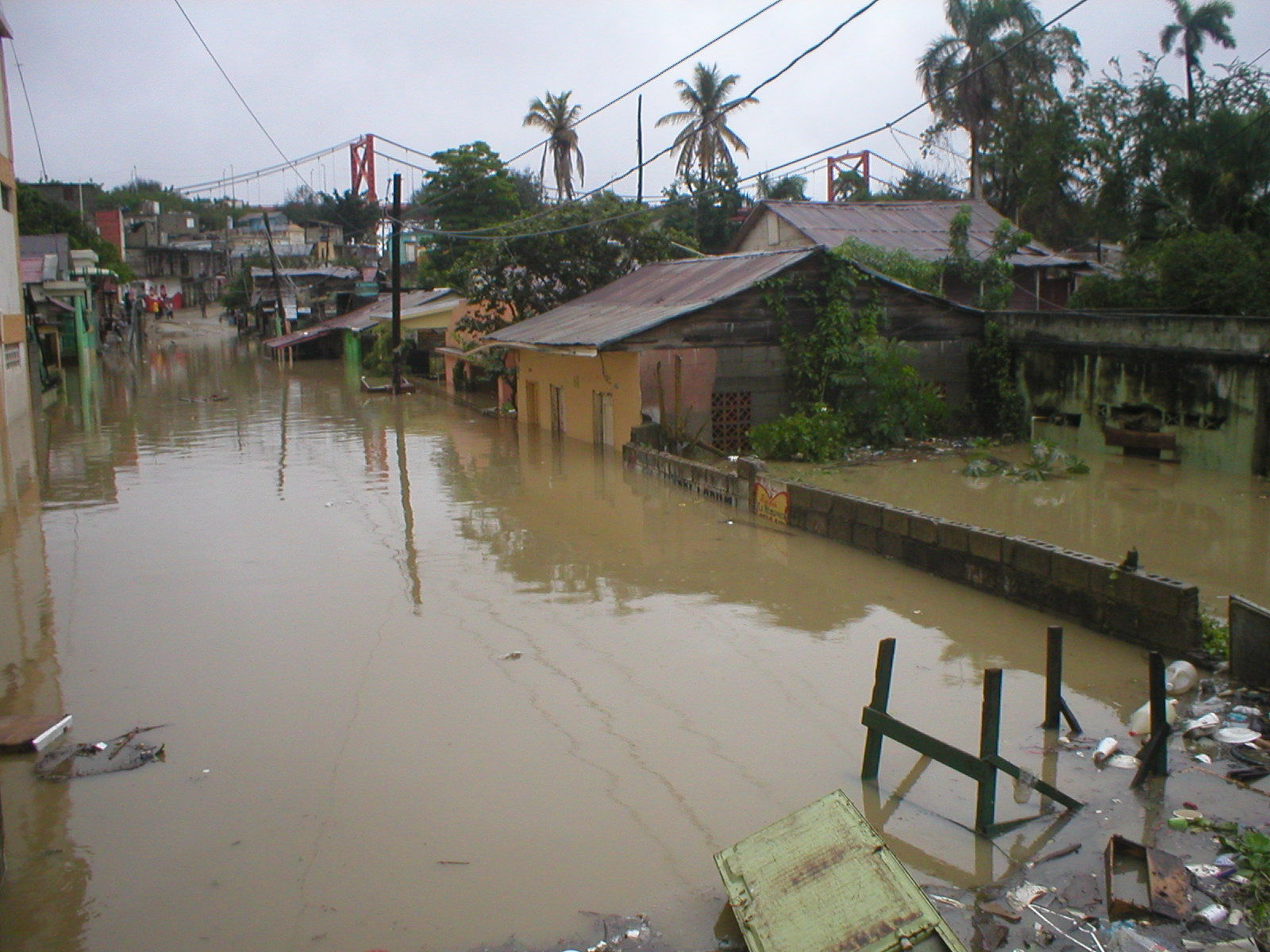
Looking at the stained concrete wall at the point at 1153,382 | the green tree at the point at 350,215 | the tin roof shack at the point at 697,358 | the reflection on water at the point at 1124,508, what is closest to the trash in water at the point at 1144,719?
the reflection on water at the point at 1124,508

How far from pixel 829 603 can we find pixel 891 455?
8913 mm

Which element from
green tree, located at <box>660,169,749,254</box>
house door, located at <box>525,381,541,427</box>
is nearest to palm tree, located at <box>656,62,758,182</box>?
green tree, located at <box>660,169,749,254</box>

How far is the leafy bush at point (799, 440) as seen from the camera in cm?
1794

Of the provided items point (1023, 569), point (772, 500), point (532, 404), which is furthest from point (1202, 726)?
point (532, 404)

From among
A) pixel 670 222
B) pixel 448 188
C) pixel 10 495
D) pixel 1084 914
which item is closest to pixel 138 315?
pixel 448 188

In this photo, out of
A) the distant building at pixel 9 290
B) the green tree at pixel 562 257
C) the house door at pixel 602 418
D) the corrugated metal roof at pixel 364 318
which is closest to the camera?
the house door at pixel 602 418

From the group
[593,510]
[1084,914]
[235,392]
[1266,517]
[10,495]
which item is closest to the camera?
[1084,914]

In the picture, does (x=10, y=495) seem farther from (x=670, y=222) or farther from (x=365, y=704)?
(x=670, y=222)

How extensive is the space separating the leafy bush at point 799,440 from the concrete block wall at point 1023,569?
4.99 meters

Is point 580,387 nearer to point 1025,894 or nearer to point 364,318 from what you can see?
point 1025,894

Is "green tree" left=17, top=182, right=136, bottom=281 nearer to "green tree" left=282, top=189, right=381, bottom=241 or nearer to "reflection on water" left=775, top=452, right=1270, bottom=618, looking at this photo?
"green tree" left=282, top=189, right=381, bottom=241

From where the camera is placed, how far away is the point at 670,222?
4147cm

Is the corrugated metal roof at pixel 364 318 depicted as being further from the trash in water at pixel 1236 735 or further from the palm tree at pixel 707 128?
the trash in water at pixel 1236 735

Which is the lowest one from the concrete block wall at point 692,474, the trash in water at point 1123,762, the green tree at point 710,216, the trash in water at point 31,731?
the trash in water at point 1123,762
